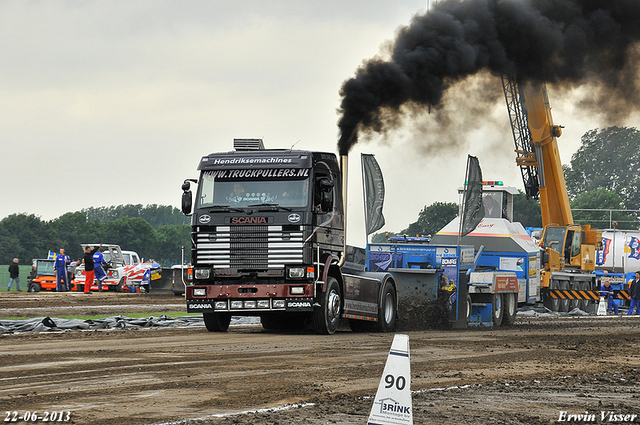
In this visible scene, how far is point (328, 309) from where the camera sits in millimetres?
15852

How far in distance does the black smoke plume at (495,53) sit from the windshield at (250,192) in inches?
168

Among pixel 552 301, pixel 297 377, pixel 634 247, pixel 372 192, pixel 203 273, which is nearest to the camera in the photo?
pixel 297 377

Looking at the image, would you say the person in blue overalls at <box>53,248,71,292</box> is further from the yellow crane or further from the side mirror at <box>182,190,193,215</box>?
the side mirror at <box>182,190,193,215</box>

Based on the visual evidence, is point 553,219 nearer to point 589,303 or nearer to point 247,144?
point 589,303

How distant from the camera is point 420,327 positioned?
19.5 meters

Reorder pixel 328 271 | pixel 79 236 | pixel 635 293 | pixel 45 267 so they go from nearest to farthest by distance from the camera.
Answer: pixel 328 271
pixel 635 293
pixel 45 267
pixel 79 236

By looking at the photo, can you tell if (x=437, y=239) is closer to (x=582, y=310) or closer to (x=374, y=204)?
(x=374, y=204)

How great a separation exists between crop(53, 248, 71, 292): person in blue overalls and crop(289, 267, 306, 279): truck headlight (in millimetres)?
27089

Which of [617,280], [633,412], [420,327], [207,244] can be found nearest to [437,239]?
[420,327]

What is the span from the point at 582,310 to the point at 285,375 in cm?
2438

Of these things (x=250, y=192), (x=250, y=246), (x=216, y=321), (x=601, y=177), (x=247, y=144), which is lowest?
(x=216, y=321)

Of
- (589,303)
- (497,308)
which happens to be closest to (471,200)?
(497,308)

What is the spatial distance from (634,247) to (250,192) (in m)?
28.4

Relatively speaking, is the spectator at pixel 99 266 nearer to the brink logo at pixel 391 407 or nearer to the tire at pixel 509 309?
the tire at pixel 509 309
